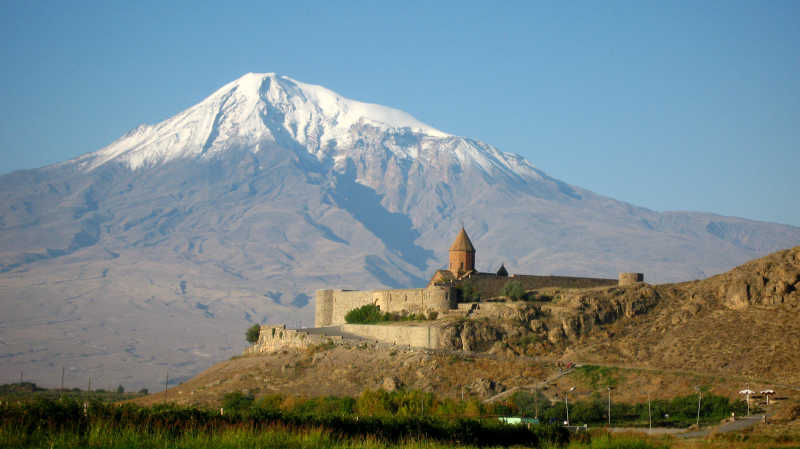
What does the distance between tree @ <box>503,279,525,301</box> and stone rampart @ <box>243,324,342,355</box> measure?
1012 cm

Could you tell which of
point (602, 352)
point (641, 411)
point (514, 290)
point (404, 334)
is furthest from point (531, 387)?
point (514, 290)

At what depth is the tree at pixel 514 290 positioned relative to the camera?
56750 mm

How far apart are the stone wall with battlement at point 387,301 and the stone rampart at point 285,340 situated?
4.50 meters

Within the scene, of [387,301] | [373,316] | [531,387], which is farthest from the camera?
[387,301]

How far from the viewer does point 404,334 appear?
5275cm

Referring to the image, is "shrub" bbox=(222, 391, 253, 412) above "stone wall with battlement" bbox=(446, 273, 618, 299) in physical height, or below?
below

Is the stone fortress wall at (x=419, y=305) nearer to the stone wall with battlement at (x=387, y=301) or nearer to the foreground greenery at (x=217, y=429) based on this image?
the stone wall with battlement at (x=387, y=301)

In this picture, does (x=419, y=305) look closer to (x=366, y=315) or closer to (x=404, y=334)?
(x=366, y=315)

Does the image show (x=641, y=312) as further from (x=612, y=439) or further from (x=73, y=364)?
(x=73, y=364)

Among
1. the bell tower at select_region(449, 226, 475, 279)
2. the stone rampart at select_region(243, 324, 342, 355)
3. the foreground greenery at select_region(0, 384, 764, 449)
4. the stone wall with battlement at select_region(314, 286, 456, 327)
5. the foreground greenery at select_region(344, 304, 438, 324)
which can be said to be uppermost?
the bell tower at select_region(449, 226, 475, 279)

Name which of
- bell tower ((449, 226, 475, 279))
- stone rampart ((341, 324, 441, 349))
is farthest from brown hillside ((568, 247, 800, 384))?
bell tower ((449, 226, 475, 279))

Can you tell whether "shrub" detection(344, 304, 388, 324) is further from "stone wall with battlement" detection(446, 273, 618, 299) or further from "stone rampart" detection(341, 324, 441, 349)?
"stone wall with battlement" detection(446, 273, 618, 299)

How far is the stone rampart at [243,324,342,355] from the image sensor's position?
56.8 meters

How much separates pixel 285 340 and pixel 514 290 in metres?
14.5
